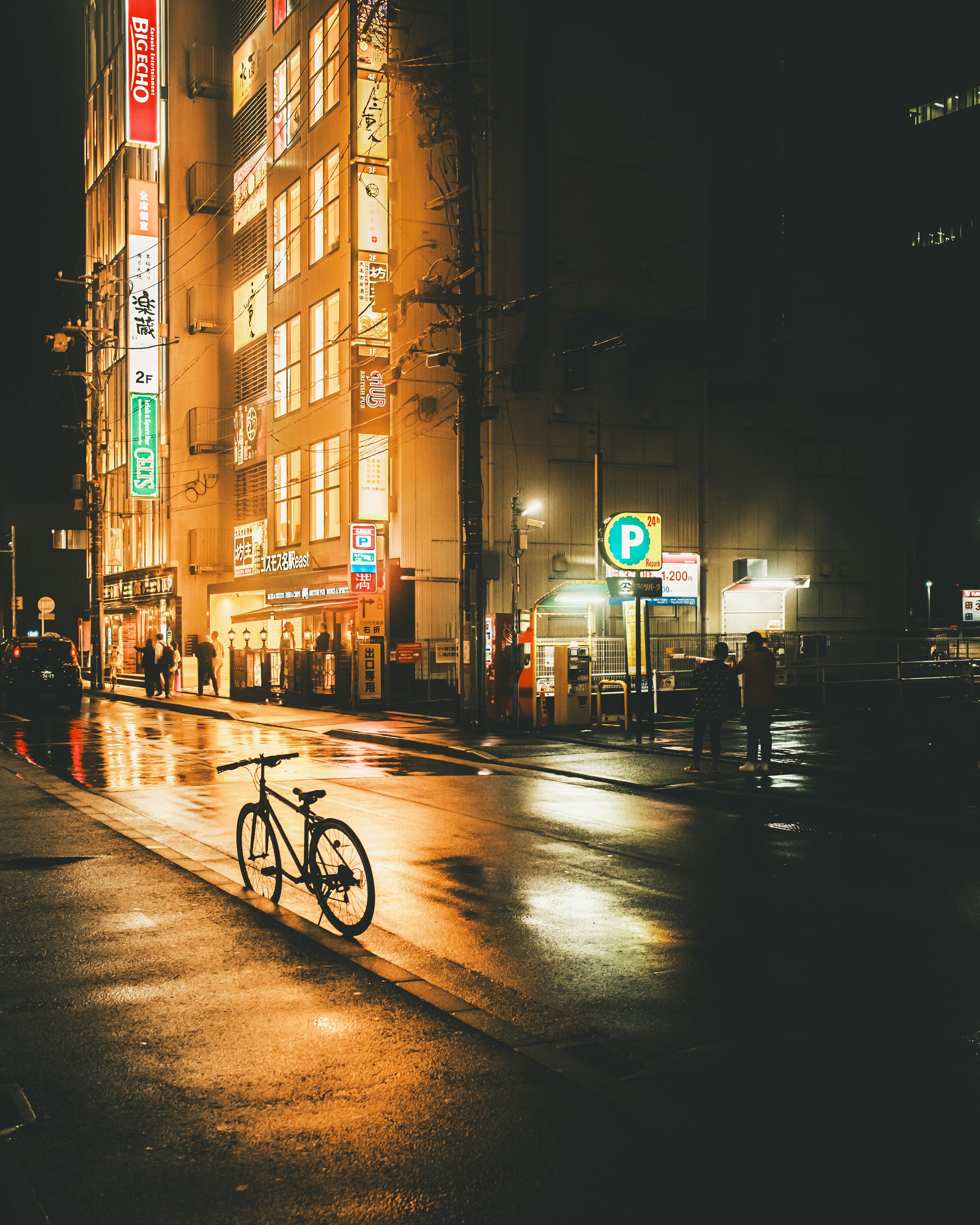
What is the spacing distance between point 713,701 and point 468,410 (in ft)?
27.9

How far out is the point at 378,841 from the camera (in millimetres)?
10664

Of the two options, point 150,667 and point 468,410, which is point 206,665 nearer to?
point 150,667

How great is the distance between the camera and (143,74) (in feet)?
170

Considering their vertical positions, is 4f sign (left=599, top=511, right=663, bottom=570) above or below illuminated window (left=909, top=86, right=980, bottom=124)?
below

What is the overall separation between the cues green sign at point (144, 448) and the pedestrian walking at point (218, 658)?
756cm

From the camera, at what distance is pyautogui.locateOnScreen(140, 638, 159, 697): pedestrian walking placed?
3638 cm

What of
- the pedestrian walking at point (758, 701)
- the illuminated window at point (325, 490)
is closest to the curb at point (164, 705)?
the illuminated window at point (325, 490)

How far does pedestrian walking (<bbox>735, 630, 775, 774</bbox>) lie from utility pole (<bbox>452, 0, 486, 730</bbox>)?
7.02 metres

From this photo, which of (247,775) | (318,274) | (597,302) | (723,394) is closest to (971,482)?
(723,394)

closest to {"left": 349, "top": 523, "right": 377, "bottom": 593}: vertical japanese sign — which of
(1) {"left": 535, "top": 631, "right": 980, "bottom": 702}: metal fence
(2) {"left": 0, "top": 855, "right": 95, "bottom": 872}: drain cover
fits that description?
(1) {"left": 535, "top": 631, "right": 980, "bottom": 702}: metal fence

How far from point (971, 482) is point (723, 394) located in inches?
1128

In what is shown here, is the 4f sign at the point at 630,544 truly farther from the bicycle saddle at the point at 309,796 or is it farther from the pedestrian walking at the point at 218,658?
the pedestrian walking at the point at 218,658

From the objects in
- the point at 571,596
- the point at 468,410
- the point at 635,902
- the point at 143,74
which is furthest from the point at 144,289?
the point at 635,902

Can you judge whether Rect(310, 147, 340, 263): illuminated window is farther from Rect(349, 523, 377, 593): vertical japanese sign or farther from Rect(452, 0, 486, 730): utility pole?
Rect(452, 0, 486, 730): utility pole
